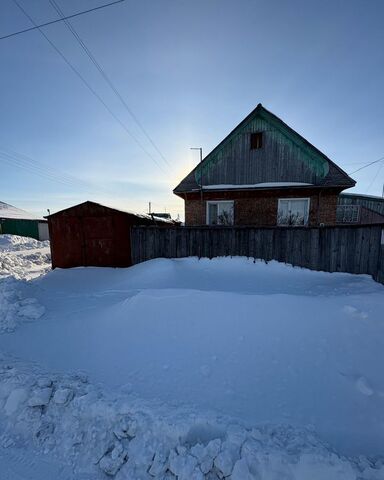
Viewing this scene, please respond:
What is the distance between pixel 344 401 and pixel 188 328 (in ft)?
7.68

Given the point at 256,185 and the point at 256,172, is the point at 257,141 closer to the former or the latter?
the point at 256,172

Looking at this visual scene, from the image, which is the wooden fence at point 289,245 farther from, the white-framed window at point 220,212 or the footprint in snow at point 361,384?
the white-framed window at point 220,212

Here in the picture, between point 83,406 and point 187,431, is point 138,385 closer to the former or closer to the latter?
point 83,406

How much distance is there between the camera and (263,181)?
452 inches

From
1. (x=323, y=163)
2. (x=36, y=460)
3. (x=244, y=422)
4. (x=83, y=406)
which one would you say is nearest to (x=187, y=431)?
(x=244, y=422)

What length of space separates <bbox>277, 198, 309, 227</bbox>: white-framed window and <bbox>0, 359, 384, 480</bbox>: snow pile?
Answer: 32.2ft

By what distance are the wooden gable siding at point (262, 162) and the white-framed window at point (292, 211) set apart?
0.98 meters

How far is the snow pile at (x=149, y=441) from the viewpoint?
2.04 metres

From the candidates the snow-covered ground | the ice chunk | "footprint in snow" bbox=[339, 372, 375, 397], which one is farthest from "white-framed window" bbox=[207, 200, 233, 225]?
the ice chunk

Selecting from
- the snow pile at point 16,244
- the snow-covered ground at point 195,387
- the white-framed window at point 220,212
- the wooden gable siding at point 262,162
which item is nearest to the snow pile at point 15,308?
the snow-covered ground at point 195,387

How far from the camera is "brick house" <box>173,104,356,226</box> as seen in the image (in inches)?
420

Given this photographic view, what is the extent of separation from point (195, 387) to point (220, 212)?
32.0ft

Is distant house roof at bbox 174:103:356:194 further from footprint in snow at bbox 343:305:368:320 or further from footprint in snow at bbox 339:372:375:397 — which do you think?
footprint in snow at bbox 339:372:375:397

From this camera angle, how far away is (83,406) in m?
2.73
